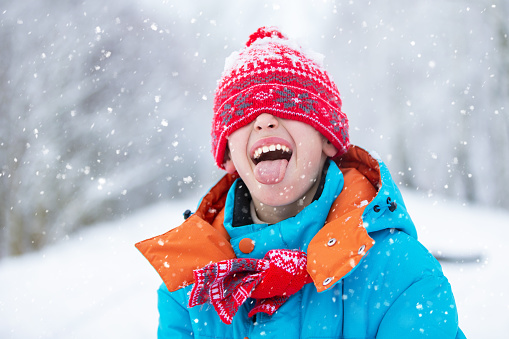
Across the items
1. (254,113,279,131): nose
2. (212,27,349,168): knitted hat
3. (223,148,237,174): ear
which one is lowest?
(223,148,237,174): ear

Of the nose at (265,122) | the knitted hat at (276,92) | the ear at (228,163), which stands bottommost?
the ear at (228,163)

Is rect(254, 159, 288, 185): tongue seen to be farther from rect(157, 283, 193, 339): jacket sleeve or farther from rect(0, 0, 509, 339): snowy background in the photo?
rect(0, 0, 509, 339): snowy background

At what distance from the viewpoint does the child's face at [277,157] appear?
1.45 meters

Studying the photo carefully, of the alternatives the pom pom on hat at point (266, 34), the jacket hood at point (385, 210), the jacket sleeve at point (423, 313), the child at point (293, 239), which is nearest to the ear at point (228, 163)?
the child at point (293, 239)

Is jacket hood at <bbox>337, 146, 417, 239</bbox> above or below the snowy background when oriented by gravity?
below

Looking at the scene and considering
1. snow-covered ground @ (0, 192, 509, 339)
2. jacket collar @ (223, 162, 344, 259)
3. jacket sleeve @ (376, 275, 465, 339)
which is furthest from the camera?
snow-covered ground @ (0, 192, 509, 339)

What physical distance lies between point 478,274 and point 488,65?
3255mm

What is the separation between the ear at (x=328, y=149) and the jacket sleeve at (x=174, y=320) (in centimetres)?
77

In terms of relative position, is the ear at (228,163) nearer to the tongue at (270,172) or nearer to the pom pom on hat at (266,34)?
the tongue at (270,172)

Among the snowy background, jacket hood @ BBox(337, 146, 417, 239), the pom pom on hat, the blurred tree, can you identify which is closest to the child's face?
jacket hood @ BBox(337, 146, 417, 239)

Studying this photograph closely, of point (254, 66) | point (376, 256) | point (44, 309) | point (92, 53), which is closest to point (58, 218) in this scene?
point (44, 309)

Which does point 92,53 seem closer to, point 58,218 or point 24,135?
point 24,135

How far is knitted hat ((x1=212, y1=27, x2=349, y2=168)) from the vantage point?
1.51 metres

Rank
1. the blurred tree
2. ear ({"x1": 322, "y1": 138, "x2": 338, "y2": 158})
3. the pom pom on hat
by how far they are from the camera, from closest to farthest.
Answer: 1. ear ({"x1": 322, "y1": 138, "x2": 338, "y2": 158})
2. the pom pom on hat
3. the blurred tree
